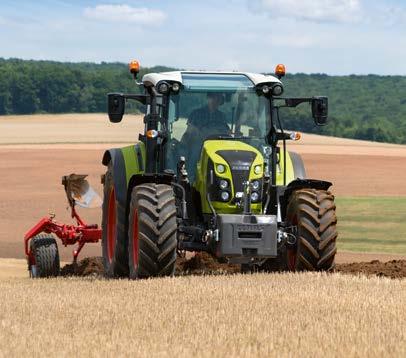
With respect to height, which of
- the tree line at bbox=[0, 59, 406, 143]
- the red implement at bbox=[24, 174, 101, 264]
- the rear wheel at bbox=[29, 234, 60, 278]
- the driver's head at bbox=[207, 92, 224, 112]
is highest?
the driver's head at bbox=[207, 92, 224, 112]

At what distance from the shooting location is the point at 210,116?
12.7m

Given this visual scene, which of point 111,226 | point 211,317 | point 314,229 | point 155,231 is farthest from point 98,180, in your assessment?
point 211,317

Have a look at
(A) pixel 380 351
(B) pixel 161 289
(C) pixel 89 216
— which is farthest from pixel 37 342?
(C) pixel 89 216

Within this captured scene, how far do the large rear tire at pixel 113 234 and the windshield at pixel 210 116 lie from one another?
2.99 feet

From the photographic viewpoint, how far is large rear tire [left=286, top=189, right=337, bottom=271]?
12008 mm

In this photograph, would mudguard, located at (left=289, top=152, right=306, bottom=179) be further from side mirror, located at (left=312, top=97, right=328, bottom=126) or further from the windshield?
side mirror, located at (left=312, top=97, right=328, bottom=126)

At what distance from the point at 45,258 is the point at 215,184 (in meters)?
4.02

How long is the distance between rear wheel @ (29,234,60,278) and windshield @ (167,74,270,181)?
325 cm

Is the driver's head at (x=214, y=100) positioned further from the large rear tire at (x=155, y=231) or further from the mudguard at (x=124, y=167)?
the large rear tire at (x=155, y=231)

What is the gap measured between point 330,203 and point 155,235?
6.83 ft

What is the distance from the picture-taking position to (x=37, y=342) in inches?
295

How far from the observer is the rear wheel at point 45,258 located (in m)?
15.1

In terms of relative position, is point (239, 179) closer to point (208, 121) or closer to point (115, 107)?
point (208, 121)

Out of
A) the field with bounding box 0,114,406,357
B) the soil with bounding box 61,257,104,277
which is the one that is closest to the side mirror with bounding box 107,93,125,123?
the field with bounding box 0,114,406,357
